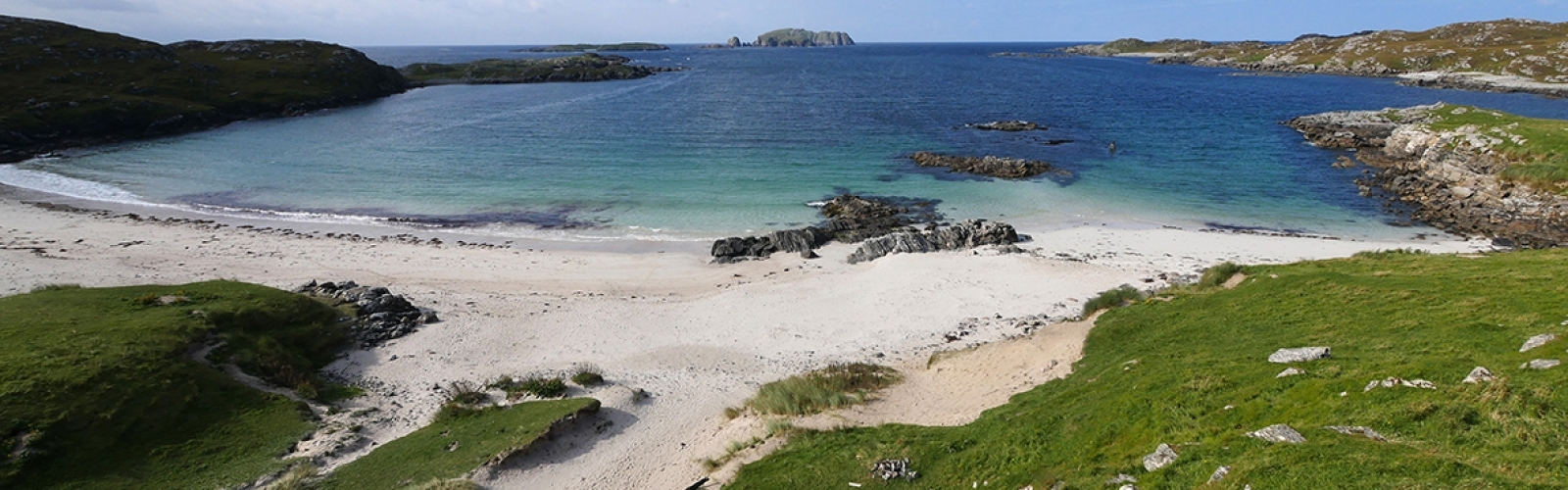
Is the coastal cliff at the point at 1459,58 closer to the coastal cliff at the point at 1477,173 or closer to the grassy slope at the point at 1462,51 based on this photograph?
the grassy slope at the point at 1462,51

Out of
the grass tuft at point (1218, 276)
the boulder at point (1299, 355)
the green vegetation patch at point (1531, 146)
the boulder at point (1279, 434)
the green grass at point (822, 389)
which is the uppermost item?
the green vegetation patch at point (1531, 146)

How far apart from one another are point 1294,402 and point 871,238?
99.4ft

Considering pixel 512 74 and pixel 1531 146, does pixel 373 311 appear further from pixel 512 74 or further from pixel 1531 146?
pixel 512 74

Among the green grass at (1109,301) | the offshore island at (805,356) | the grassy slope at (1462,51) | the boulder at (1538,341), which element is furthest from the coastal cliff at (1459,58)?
the boulder at (1538,341)

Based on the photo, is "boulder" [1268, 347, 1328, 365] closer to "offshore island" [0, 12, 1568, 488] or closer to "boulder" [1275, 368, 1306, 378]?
"offshore island" [0, 12, 1568, 488]

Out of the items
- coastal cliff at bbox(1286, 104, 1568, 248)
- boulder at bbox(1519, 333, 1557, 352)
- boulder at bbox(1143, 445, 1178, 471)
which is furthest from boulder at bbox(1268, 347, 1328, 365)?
coastal cliff at bbox(1286, 104, 1568, 248)

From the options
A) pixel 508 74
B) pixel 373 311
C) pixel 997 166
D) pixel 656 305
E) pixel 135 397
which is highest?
pixel 508 74

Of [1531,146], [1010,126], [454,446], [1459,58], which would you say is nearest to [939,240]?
[454,446]

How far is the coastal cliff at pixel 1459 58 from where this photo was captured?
12350 centimetres

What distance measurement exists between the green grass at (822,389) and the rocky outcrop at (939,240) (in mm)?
15814

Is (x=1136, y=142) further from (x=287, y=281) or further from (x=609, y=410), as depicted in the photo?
(x=287, y=281)

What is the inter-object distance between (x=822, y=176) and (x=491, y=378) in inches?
1551

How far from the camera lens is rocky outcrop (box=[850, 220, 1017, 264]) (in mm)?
40219

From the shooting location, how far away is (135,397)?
1917 centimetres
